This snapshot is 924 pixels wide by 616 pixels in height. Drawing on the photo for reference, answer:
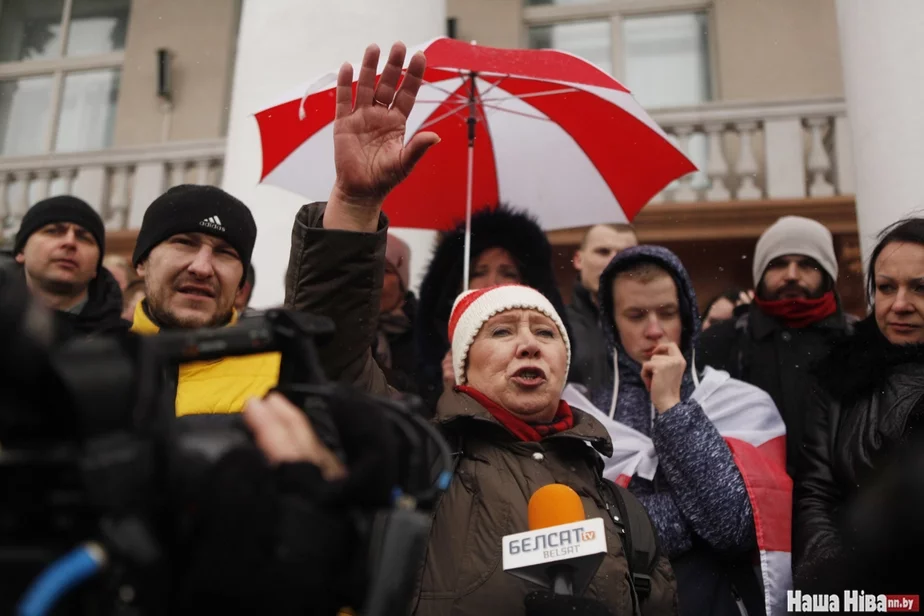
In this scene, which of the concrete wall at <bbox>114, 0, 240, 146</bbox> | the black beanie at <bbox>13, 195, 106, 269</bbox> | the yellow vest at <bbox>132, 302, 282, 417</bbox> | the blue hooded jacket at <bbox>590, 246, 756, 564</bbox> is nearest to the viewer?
the yellow vest at <bbox>132, 302, 282, 417</bbox>

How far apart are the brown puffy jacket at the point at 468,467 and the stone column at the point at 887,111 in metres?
2.49

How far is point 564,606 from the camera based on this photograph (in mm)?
1625

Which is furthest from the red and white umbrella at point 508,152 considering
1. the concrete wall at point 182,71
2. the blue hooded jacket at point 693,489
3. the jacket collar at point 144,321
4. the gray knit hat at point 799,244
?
the concrete wall at point 182,71

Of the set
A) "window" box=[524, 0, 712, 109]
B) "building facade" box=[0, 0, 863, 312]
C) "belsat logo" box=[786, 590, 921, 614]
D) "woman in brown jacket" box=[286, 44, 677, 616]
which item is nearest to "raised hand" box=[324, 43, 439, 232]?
"woman in brown jacket" box=[286, 44, 677, 616]

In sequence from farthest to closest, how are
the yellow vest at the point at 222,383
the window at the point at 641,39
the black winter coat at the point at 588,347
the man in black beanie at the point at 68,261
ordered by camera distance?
the window at the point at 641,39, the black winter coat at the point at 588,347, the man in black beanie at the point at 68,261, the yellow vest at the point at 222,383

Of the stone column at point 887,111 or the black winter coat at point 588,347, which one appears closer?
the black winter coat at point 588,347

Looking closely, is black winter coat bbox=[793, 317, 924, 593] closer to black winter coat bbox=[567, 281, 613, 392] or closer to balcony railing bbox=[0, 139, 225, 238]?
black winter coat bbox=[567, 281, 613, 392]

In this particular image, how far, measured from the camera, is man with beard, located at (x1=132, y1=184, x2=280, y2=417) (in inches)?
90.6

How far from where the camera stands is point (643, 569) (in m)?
2.03

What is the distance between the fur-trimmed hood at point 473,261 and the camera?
3344 mm

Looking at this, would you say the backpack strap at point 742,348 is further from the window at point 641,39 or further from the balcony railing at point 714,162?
the window at point 641,39

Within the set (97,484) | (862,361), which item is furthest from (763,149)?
(97,484)

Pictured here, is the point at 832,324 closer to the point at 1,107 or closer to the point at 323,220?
the point at 323,220

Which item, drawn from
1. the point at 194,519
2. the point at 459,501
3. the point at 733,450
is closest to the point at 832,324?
the point at 733,450
